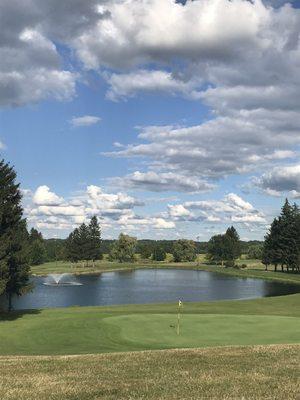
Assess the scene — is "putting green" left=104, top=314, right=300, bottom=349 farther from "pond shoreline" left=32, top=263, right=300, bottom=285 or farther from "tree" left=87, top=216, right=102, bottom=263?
"tree" left=87, top=216, right=102, bottom=263

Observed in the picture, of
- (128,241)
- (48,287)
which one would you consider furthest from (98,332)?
(128,241)

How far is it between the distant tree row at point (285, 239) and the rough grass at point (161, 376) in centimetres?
10422

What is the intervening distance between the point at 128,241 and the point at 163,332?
159952 millimetres

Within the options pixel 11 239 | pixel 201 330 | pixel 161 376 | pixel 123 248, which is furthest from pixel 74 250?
pixel 161 376

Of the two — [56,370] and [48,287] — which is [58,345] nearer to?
[56,370]

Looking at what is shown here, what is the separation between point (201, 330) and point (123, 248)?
6339 inches

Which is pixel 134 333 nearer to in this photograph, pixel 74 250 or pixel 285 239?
pixel 285 239

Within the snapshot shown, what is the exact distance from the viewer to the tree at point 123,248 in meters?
187

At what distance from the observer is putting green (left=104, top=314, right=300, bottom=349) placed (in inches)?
989

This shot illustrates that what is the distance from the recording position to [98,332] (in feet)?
93.6

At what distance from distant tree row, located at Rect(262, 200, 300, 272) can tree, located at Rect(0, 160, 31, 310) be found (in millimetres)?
89397

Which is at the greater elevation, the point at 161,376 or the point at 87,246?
the point at 87,246

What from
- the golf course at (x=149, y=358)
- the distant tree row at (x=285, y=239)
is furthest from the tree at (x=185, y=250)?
the golf course at (x=149, y=358)

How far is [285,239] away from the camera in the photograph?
395 ft
